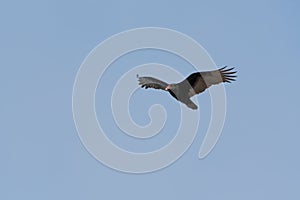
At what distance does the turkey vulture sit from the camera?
604cm

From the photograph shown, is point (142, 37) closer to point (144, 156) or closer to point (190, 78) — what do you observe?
point (190, 78)

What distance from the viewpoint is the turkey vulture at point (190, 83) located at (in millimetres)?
6035

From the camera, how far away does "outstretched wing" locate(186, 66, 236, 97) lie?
19.7ft

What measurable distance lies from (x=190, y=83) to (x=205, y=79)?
17cm

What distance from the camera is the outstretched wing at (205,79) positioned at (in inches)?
237

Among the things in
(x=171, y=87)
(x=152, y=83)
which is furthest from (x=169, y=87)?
(x=152, y=83)

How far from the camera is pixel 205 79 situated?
19.7 ft

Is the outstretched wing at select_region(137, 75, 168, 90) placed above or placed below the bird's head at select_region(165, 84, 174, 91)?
above

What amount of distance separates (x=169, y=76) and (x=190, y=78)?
32cm

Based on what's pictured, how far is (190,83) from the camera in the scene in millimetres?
6074

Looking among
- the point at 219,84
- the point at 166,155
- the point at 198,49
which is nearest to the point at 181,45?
the point at 198,49

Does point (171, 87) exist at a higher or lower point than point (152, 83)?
lower

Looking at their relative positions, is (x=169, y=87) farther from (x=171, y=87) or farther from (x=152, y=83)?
(x=152, y=83)

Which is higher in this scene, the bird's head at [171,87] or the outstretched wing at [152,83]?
the outstretched wing at [152,83]
